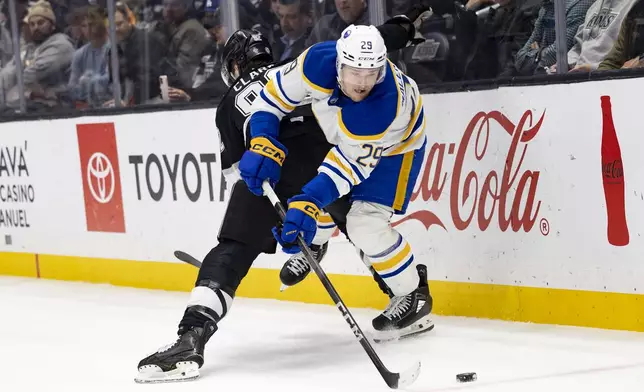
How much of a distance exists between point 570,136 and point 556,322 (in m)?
0.78

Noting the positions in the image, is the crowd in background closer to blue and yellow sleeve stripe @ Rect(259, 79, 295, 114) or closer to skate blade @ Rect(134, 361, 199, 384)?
blue and yellow sleeve stripe @ Rect(259, 79, 295, 114)

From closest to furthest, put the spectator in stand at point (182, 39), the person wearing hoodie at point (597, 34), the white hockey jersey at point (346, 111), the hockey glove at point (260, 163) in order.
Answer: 1. the white hockey jersey at point (346, 111)
2. the hockey glove at point (260, 163)
3. the person wearing hoodie at point (597, 34)
4. the spectator in stand at point (182, 39)

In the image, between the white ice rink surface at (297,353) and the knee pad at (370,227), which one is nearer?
the white ice rink surface at (297,353)

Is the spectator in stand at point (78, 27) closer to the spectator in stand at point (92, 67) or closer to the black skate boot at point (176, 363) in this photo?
the spectator in stand at point (92, 67)

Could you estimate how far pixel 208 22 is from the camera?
6.31 metres

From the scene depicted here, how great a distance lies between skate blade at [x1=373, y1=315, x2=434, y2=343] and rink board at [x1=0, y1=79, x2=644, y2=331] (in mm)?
369

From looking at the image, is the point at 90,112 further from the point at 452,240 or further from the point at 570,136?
the point at 570,136

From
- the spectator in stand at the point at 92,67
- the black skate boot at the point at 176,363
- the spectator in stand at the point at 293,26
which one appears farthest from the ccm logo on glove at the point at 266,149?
the spectator in stand at the point at 92,67

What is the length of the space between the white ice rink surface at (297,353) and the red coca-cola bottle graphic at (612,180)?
401 mm

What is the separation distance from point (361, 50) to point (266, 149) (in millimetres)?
558

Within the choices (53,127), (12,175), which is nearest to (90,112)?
(53,127)

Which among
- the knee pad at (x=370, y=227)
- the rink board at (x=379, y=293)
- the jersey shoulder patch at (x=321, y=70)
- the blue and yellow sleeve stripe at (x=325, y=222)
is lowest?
the rink board at (x=379, y=293)

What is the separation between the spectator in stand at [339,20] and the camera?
5.50 m

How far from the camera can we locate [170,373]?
13.5 ft
